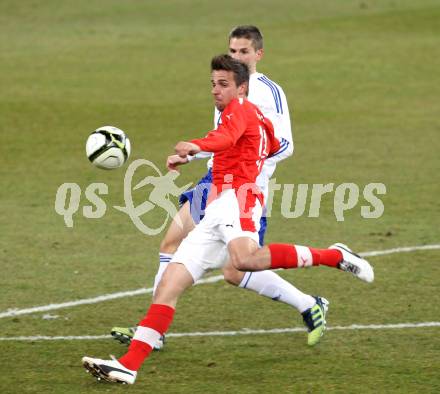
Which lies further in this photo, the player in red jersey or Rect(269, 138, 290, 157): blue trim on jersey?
Rect(269, 138, 290, 157): blue trim on jersey

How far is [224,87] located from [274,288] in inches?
65.8

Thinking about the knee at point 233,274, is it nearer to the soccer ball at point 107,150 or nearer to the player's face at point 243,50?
the soccer ball at point 107,150

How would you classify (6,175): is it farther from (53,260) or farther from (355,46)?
(355,46)

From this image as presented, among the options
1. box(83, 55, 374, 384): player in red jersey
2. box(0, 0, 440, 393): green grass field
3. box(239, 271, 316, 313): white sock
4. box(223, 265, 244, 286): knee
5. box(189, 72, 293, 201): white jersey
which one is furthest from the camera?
box(189, 72, 293, 201): white jersey

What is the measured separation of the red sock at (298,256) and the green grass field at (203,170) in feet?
2.31

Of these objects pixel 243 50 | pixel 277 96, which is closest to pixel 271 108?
pixel 277 96

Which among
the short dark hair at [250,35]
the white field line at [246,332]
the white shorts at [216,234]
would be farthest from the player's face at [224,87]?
the white field line at [246,332]

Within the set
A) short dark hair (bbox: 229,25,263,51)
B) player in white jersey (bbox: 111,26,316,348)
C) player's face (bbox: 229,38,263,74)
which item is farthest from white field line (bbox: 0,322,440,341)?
short dark hair (bbox: 229,25,263,51)

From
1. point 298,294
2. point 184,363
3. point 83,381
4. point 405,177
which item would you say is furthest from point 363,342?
point 405,177

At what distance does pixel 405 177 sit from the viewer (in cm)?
1686

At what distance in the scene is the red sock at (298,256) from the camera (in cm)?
865

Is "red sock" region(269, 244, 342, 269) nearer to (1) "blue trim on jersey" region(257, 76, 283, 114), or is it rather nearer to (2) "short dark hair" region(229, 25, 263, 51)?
(1) "blue trim on jersey" region(257, 76, 283, 114)

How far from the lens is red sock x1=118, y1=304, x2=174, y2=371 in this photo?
8.08 meters

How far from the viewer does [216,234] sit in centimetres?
864
